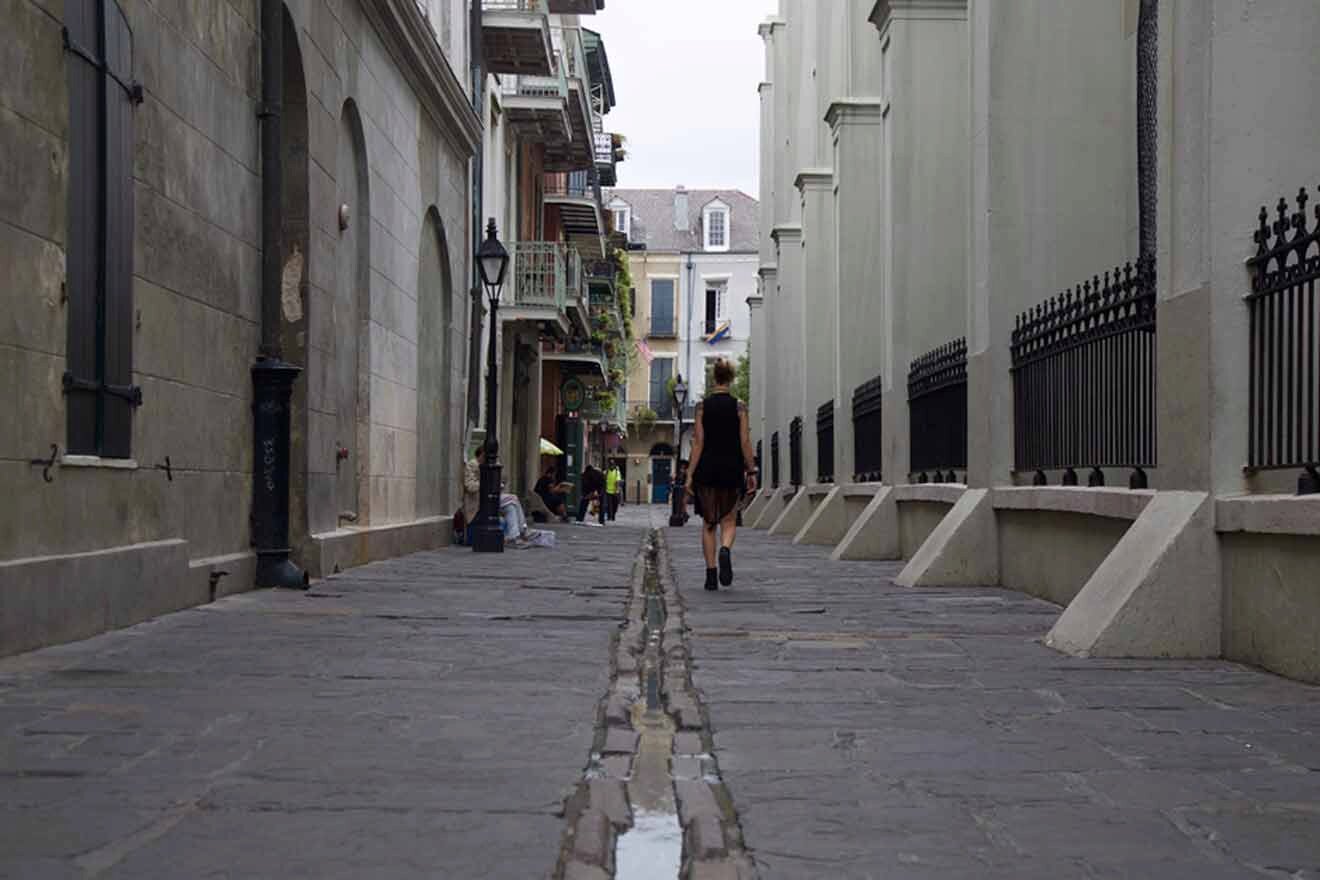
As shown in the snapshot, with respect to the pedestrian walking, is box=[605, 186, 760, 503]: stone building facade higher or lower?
higher

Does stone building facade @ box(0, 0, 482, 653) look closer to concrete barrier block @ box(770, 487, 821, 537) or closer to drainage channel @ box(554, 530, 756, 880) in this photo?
drainage channel @ box(554, 530, 756, 880)

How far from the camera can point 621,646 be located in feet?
26.9

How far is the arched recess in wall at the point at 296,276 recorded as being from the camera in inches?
489

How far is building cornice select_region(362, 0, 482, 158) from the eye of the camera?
16.5 meters

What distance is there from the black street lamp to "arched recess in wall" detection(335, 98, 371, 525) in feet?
12.6

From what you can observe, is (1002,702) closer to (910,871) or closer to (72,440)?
(910,871)

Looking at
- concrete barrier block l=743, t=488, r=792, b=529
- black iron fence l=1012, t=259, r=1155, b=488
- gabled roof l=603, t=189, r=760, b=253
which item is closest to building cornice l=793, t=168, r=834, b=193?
concrete barrier block l=743, t=488, r=792, b=529

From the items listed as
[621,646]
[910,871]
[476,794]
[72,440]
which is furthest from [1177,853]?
[72,440]

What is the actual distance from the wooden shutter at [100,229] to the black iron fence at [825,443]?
16192mm

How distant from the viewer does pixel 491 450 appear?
790 inches

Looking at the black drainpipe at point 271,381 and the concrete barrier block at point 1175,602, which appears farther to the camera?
the black drainpipe at point 271,381

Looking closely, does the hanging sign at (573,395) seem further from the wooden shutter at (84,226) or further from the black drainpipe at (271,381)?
the wooden shutter at (84,226)

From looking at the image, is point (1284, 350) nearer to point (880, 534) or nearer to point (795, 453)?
point (880, 534)

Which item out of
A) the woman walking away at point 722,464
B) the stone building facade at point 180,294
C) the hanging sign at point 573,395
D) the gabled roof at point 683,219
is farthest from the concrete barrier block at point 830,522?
the gabled roof at point 683,219
